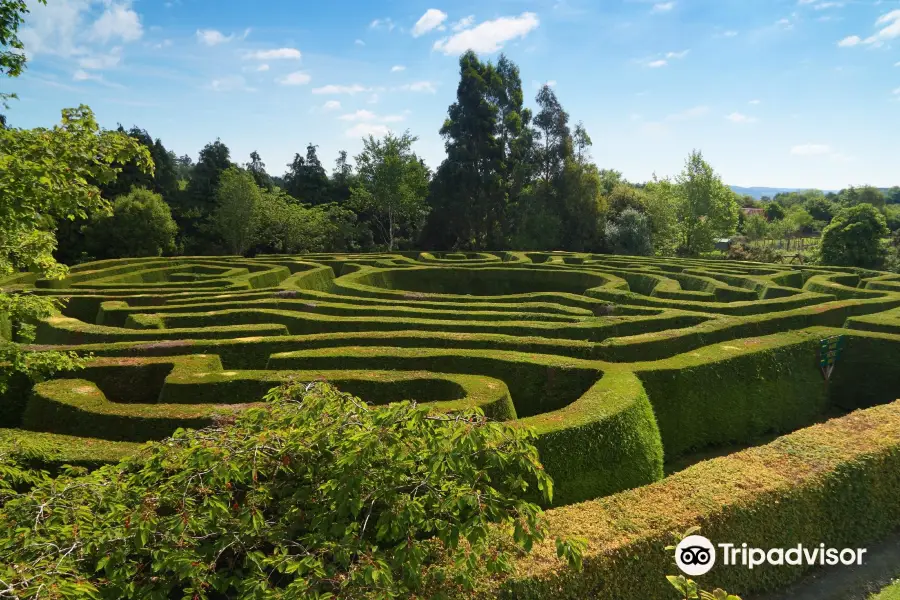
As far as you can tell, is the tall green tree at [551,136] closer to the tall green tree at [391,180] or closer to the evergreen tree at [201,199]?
the tall green tree at [391,180]

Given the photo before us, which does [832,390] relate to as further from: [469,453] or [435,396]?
[469,453]

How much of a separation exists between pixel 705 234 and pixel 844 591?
53222mm

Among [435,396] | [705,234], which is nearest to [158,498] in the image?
[435,396]

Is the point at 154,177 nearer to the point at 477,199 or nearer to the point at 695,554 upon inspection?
the point at 477,199

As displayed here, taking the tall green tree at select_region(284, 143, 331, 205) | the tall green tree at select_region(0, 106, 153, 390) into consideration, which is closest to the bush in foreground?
the tall green tree at select_region(0, 106, 153, 390)

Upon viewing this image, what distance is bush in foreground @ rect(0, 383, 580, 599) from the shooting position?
488cm

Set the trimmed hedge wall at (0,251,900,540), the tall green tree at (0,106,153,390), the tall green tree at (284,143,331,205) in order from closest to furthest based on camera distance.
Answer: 1. the tall green tree at (0,106,153,390)
2. the trimmed hedge wall at (0,251,900,540)
3. the tall green tree at (284,143,331,205)

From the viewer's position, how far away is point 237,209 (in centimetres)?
5019

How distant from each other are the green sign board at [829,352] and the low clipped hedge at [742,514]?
489 centimetres

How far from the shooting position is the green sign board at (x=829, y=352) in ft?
51.1

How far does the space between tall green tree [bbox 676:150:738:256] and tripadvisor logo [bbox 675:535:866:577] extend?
52261 millimetres

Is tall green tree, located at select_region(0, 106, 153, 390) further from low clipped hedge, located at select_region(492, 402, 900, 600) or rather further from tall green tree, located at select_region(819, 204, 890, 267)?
tall green tree, located at select_region(819, 204, 890, 267)

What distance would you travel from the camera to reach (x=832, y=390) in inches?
634

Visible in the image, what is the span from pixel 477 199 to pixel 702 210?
25.1 meters
